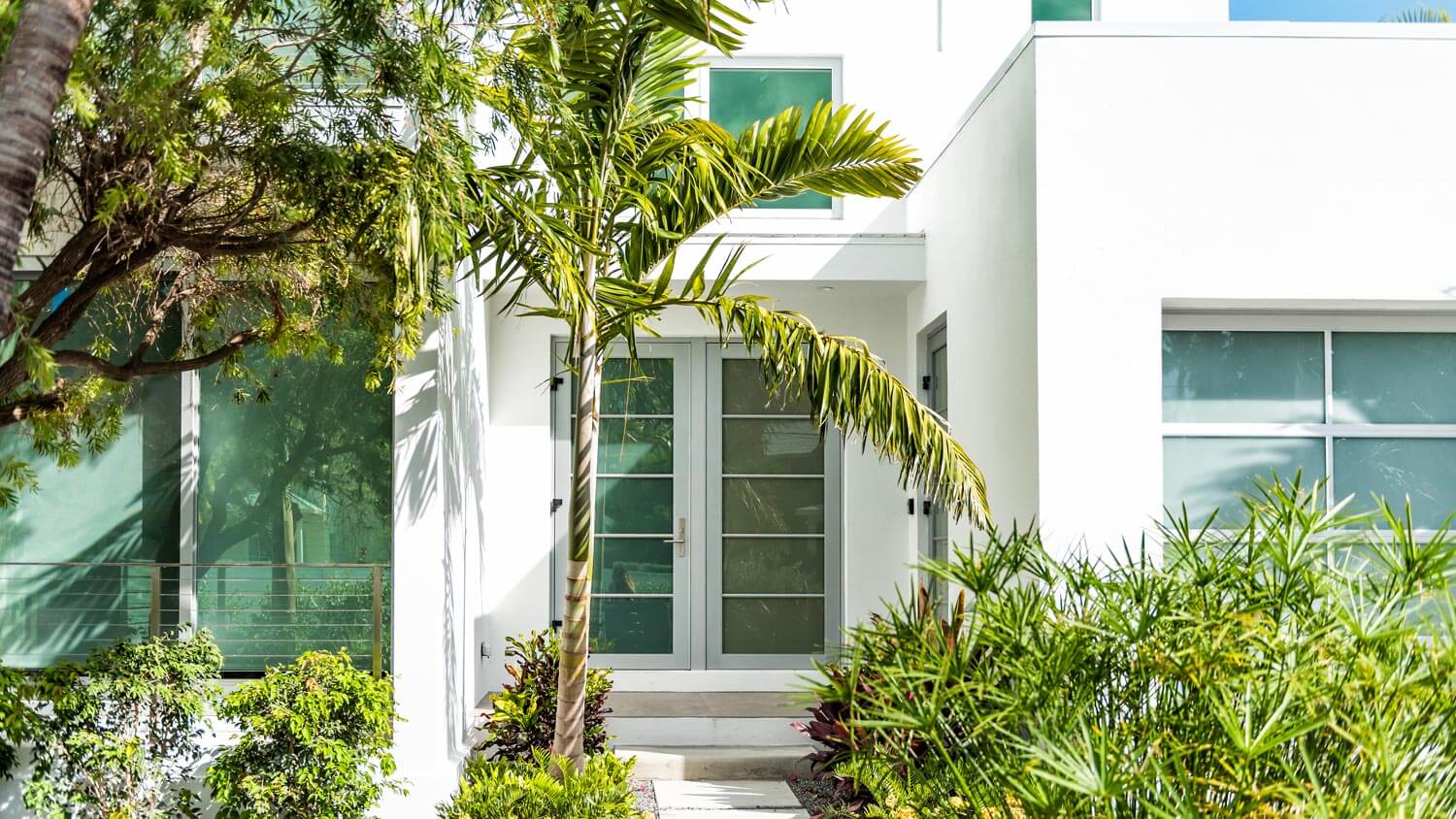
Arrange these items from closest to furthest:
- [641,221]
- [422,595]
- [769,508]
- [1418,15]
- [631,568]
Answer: [641,221] → [422,595] → [631,568] → [769,508] → [1418,15]

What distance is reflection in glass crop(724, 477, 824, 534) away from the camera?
9203 mm

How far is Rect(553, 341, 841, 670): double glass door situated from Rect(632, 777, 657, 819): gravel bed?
1.66 m

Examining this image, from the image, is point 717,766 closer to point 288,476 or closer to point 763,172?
point 288,476

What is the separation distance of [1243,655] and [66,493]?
676cm

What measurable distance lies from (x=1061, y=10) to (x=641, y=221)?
5812 mm

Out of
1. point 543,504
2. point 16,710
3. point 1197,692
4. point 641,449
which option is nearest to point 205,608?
point 16,710

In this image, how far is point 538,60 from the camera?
5039 mm

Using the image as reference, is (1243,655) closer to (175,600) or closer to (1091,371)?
(1091,371)

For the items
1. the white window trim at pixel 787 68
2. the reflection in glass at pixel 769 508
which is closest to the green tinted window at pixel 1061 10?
the white window trim at pixel 787 68

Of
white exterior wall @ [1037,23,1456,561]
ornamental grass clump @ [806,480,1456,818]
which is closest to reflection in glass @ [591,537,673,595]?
white exterior wall @ [1037,23,1456,561]

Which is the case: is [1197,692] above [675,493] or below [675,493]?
below

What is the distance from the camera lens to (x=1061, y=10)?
33.2 feet

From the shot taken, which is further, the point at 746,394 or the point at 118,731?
the point at 746,394

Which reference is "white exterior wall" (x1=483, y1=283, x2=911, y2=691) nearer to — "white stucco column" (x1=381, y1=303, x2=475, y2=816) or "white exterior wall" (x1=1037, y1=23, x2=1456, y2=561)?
"white stucco column" (x1=381, y1=303, x2=475, y2=816)
